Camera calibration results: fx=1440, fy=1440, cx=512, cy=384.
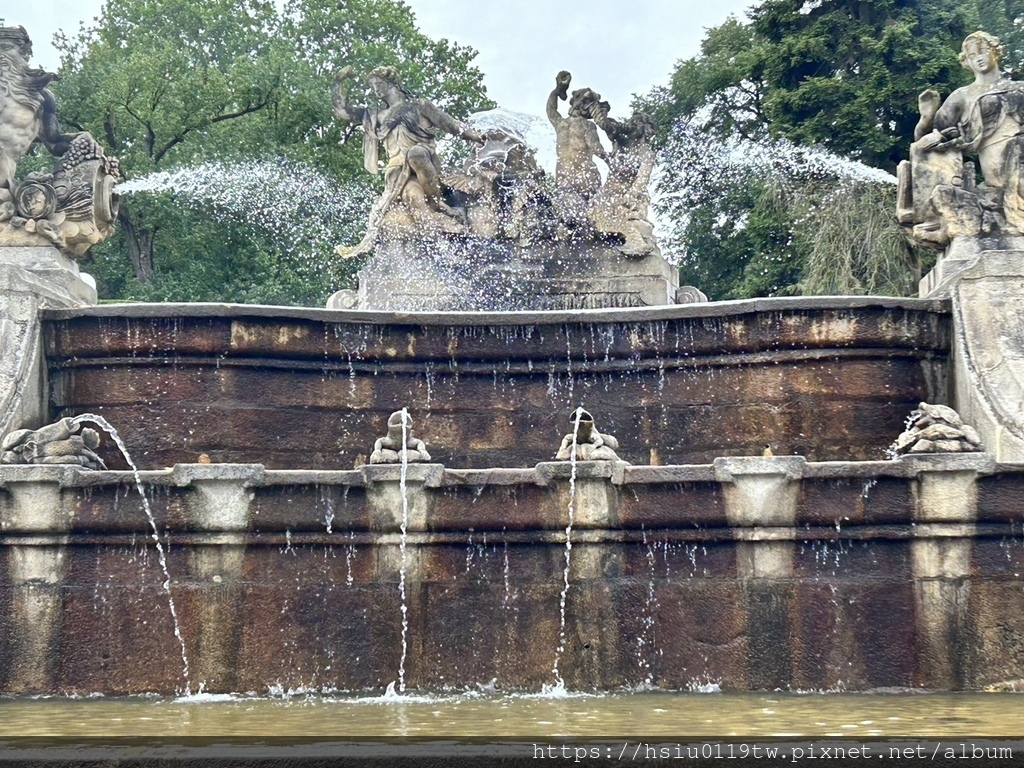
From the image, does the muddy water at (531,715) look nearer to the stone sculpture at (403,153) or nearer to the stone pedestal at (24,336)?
the stone pedestal at (24,336)

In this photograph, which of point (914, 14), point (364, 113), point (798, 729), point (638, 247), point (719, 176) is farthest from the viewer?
point (719, 176)

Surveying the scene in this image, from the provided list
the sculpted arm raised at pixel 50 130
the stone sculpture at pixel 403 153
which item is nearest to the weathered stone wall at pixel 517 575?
the sculpted arm raised at pixel 50 130

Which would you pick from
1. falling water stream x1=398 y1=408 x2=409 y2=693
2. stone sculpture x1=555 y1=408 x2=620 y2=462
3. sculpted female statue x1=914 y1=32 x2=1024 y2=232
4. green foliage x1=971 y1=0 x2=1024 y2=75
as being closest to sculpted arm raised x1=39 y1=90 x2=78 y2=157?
falling water stream x1=398 y1=408 x2=409 y2=693

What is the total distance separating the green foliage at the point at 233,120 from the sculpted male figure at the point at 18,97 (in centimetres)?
1976

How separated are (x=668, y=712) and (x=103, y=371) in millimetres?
5649

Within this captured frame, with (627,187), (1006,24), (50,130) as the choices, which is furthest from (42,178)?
(1006,24)

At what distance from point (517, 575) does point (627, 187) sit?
826 centimetres

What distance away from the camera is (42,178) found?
12.1m

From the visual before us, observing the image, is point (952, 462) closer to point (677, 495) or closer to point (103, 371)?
point (677, 495)

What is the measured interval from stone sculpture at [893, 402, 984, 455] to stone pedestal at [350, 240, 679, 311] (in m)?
6.37

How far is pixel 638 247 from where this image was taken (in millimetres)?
15758

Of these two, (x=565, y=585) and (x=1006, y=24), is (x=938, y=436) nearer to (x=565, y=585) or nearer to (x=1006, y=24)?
(x=565, y=585)

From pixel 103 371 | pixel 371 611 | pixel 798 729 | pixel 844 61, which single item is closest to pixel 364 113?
pixel 103 371

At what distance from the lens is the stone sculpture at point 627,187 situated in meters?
15.9
